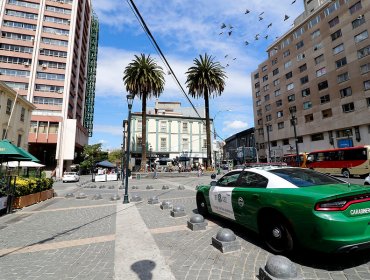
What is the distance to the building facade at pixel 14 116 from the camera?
2670cm

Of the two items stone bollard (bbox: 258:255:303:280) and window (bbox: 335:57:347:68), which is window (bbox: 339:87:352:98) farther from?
stone bollard (bbox: 258:255:303:280)

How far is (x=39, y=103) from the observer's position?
146 ft

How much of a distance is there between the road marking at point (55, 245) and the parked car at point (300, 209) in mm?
3109

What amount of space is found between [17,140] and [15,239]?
30.7 metres

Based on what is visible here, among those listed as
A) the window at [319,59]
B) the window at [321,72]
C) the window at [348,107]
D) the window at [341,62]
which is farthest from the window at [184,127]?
the window at [341,62]

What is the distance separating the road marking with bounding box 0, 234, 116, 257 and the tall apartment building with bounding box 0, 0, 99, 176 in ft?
138

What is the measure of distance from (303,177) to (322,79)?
43.0 meters

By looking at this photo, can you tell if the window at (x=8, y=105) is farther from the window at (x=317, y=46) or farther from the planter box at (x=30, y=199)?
the window at (x=317, y=46)

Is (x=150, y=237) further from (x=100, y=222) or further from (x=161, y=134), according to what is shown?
(x=161, y=134)

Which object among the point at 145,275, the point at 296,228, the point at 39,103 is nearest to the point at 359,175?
the point at 296,228


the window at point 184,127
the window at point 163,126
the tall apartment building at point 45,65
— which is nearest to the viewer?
the tall apartment building at point 45,65

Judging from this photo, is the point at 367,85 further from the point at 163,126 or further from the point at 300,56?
the point at 163,126

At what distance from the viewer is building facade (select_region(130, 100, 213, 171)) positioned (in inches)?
2140

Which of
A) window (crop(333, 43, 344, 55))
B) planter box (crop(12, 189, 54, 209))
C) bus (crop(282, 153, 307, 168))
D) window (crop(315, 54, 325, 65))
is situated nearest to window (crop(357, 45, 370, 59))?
window (crop(333, 43, 344, 55))
